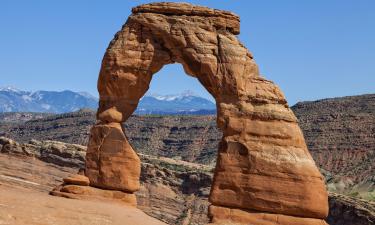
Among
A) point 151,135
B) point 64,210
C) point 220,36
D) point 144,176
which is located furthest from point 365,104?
point 64,210

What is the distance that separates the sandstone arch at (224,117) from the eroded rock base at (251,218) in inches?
1.5

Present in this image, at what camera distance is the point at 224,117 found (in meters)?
29.5

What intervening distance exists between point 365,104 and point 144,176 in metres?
48.9

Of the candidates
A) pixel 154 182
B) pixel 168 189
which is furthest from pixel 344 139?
pixel 154 182

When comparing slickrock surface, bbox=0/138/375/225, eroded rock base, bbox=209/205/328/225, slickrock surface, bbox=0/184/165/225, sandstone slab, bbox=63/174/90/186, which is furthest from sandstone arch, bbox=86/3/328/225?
slickrock surface, bbox=0/138/375/225

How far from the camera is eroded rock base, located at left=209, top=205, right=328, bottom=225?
92.8ft

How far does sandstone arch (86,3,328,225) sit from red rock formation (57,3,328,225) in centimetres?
4

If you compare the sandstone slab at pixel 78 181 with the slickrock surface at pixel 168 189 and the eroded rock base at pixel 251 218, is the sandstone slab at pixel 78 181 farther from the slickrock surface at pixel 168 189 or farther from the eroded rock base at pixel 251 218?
the slickrock surface at pixel 168 189

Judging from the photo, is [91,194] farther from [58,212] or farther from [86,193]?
[58,212]

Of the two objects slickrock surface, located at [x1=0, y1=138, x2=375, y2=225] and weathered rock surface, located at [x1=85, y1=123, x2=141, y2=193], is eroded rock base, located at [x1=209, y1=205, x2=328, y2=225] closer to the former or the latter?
weathered rock surface, located at [x1=85, y1=123, x2=141, y2=193]

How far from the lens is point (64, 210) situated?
82.9 feet

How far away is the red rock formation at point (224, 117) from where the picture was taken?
93.6ft

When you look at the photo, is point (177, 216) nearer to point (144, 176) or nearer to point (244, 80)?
point (144, 176)

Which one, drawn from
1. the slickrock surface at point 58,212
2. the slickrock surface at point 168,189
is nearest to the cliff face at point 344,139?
the slickrock surface at point 168,189
